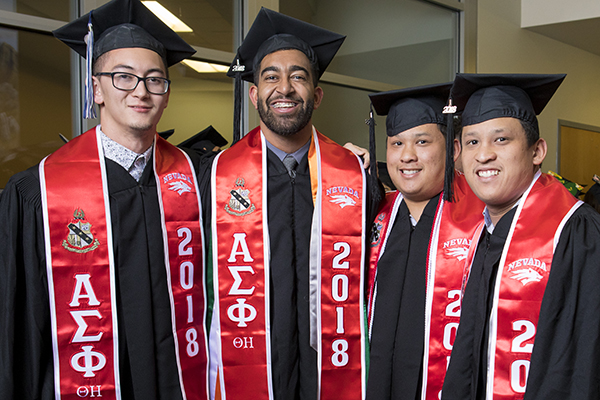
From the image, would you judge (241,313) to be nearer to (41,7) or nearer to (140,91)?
(140,91)

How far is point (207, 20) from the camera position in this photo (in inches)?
166

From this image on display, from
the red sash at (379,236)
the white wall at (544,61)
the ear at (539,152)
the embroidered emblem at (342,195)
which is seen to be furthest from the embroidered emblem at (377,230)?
the white wall at (544,61)

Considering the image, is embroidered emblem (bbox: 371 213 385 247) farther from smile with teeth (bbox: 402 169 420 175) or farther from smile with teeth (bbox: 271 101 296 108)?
smile with teeth (bbox: 271 101 296 108)

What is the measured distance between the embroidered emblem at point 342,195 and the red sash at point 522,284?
746 millimetres

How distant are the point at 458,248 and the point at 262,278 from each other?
78cm

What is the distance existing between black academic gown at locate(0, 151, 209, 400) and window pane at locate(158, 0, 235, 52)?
2505 mm

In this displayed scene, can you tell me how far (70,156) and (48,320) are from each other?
0.60 metres

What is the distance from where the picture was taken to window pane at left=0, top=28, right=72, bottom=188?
3154 mm

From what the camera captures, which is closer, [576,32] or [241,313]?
[241,313]

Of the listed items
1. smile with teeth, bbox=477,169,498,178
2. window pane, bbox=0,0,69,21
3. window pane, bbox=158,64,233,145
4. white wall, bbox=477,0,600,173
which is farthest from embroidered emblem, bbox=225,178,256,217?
white wall, bbox=477,0,600,173

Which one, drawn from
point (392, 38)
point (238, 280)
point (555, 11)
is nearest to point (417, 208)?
point (238, 280)

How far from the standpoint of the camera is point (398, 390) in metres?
1.87

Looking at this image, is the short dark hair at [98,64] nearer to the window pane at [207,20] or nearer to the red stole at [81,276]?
the red stole at [81,276]

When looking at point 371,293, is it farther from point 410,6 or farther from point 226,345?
point 410,6
